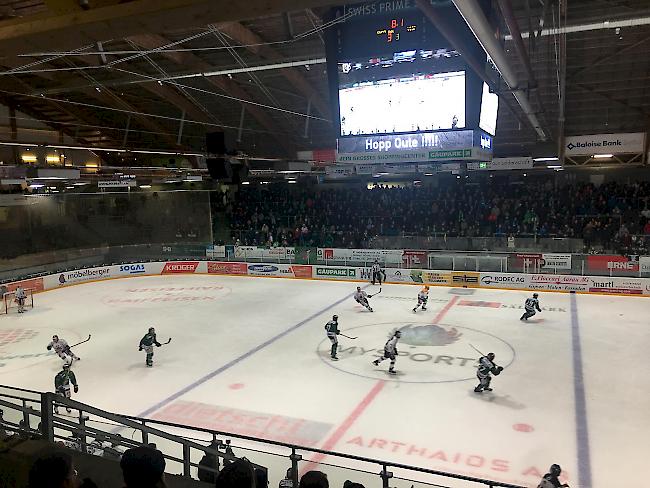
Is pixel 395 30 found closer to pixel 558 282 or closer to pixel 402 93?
pixel 402 93

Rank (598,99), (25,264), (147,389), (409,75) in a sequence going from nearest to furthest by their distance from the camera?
(409,75)
(147,389)
(598,99)
(25,264)

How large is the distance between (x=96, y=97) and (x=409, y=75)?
2041 centimetres

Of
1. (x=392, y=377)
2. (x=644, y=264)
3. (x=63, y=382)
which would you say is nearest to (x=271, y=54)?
(x=392, y=377)

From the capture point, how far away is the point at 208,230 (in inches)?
1225

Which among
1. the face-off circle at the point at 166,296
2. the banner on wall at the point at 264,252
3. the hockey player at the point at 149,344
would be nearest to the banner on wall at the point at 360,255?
the banner on wall at the point at 264,252

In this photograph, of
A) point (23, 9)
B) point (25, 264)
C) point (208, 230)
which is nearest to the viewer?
point (23, 9)

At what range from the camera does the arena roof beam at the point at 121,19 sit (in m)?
3.29

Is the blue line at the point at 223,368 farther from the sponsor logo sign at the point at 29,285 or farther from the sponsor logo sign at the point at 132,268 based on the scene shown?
the sponsor logo sign at the point at 132,268

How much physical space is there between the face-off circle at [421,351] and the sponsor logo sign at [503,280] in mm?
6590

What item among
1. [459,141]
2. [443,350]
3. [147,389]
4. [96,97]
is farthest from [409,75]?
[96,97]

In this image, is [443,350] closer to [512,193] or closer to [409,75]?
[409,75]

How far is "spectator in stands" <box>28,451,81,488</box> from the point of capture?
2564 mm

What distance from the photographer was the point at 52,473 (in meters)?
2.58

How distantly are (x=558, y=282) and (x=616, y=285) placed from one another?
6.70 feet
